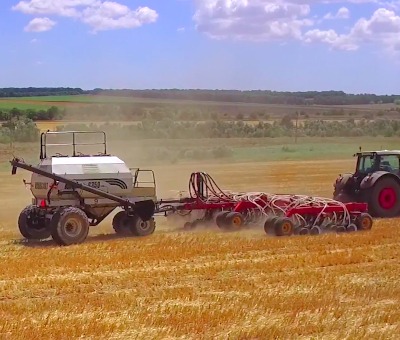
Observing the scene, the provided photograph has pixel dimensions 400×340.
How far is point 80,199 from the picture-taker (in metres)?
15.7

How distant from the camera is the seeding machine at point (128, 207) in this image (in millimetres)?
15398

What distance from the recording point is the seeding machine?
1540cm

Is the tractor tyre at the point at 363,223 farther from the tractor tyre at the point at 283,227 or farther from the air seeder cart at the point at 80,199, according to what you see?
the air seeder cart at the point at 80,199

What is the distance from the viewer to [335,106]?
245 ft

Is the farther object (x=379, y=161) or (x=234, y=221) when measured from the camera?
(x=379, y=161)

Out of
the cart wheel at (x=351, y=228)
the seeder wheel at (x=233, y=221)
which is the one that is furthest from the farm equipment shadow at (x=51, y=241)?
the cart wheel at (x=351, y=228)

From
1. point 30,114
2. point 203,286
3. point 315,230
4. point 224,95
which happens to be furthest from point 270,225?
point 30,114

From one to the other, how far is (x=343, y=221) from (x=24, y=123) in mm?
31409

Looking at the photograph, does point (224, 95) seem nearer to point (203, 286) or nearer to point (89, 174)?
point (89, 174)

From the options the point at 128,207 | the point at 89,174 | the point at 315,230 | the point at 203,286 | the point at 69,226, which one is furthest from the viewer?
the point at 128,207

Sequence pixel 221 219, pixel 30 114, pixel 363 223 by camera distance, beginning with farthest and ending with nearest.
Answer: pixel 30 114 < pixel 221 219 < pixel 363 223

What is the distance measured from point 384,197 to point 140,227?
232 inches

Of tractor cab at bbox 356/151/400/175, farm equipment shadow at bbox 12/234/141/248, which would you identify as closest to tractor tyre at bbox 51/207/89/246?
farm equipment shadow at bbox 12/234/141/248

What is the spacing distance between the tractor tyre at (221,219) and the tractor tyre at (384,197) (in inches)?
149
